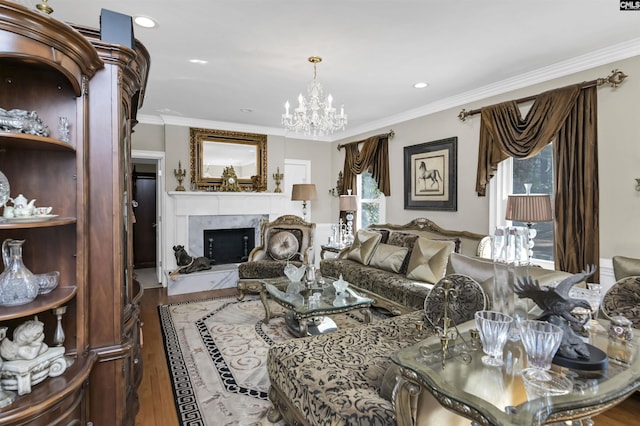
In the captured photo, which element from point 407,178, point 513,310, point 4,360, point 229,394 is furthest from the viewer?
point 407,178

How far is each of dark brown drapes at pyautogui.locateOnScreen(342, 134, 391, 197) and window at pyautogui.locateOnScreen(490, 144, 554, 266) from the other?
1.80 m

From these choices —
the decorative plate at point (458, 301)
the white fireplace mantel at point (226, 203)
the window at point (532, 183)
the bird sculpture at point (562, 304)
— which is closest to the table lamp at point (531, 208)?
the window at point (532, 183)

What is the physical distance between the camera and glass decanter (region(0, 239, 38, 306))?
131 centimetres

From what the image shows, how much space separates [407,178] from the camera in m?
5.09

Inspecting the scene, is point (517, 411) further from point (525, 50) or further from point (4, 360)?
point (525, 50)

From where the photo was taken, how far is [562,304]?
1370 mm

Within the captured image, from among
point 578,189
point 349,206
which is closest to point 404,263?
point 349,206

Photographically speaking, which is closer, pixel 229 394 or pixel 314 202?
→ pixel 229 394

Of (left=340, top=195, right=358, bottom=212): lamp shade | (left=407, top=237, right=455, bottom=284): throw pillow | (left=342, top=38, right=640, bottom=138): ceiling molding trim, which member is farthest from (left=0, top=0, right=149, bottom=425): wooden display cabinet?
(left=340, top=195, right=358, bottom=212): lamp shade

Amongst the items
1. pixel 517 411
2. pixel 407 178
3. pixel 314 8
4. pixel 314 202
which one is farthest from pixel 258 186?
pixel 517 411

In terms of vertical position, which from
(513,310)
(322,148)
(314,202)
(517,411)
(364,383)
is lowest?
(364,383)

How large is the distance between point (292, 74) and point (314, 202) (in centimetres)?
356

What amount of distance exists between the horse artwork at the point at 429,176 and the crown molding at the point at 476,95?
0.80 meters

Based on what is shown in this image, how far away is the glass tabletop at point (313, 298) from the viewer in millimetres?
2908
